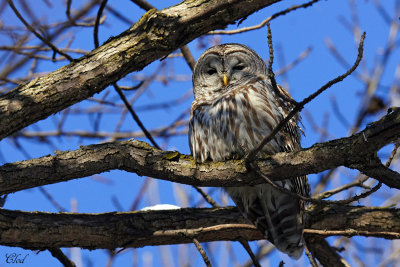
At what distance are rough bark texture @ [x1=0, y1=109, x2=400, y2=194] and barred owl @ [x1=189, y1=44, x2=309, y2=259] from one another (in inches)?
23.7

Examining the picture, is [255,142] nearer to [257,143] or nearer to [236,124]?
[257,143]

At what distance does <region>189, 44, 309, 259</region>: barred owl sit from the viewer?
4.20 meters

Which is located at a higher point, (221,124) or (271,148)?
(221,124)

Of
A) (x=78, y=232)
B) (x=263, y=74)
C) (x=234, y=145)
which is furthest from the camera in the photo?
(x=263, y=74)

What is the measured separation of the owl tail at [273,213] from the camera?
434 cm

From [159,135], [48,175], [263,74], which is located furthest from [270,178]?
[159,135]

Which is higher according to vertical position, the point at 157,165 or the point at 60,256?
the point at 157,165

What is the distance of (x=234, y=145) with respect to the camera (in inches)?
164

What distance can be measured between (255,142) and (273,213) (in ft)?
2.33

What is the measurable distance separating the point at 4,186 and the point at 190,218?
151cm

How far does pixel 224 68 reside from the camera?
5.33m

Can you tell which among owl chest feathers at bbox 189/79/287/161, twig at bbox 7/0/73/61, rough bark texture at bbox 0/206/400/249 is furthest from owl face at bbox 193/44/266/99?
twig at bbox 7/0/73/61


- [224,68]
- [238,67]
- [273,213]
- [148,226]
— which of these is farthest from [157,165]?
[238,67]

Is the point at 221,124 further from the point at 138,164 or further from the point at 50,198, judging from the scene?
the point at 50,198
